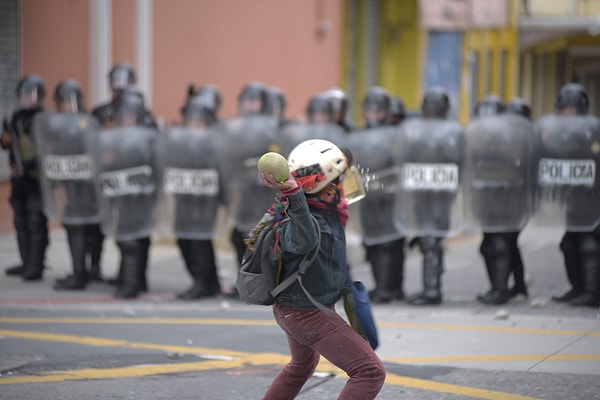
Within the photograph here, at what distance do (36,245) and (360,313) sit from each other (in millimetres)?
6589

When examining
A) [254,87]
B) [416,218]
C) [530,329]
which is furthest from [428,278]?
[254,87]

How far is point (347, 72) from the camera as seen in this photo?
21.7 meters

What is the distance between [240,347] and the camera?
28.5ft

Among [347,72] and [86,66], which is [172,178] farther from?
[347,72]

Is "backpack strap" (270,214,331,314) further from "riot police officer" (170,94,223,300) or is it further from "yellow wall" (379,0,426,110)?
"yellow wall" (379,0,426,110)

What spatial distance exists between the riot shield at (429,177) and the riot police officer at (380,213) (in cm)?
10

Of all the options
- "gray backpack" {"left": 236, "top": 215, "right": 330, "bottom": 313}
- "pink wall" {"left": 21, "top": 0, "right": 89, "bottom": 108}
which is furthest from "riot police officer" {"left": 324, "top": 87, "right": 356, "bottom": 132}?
"gray backpack" {"left": 236, "top": 215, "right": 330, "bottom": 313}

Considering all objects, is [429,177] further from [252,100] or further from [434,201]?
[252,100]

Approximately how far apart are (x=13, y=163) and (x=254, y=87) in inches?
101

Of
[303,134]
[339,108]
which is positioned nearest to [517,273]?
[339,108]

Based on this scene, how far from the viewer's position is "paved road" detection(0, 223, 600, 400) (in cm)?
732

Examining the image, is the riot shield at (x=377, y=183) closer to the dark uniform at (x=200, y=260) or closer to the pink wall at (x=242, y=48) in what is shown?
the dark uniform at (x=200, y=260)

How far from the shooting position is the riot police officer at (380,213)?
1055cm

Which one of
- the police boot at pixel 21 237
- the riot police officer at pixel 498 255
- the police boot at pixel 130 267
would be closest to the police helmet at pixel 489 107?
the riot police officer at pixel 498 255
